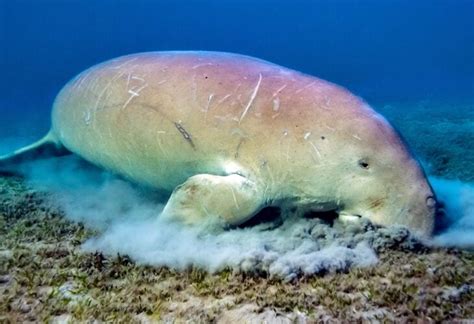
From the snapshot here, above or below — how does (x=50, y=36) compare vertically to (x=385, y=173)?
below

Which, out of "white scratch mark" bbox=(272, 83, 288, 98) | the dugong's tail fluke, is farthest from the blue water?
"white scratch mark" bbox=(272, 83, 288, 98)

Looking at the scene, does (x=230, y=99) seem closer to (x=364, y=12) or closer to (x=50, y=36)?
(x=50, y=36)

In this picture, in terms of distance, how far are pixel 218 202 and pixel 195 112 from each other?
995mm

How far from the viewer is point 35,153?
716cm

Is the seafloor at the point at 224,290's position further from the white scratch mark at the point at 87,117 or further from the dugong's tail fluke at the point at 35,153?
the dugong's tail fluke at the point at 35,153

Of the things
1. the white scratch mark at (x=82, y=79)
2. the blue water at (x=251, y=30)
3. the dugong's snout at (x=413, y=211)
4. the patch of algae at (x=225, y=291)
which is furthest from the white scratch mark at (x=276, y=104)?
the blue water at (x=251, y=30)

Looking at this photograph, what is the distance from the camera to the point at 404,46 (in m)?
136

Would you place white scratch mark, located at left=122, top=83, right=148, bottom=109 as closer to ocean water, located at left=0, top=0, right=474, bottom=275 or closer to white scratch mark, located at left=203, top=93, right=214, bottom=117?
white scratch mark, located at left=203, top=93, right=214, bottom=117

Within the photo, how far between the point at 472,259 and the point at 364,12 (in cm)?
14137

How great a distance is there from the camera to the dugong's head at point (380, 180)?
324cm

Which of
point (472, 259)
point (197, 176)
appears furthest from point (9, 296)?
point (472, 259)

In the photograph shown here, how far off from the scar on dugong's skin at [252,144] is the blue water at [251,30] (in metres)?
86.5

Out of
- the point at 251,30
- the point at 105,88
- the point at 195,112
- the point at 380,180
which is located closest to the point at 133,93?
the point at 105,88

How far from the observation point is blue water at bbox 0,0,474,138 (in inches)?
3925
